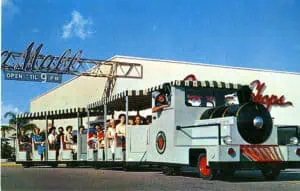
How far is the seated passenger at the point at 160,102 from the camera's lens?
13922 mm

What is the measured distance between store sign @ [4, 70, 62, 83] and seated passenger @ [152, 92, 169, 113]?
17.1m

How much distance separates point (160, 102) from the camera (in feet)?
46.3

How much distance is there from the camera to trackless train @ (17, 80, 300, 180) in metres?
11.6

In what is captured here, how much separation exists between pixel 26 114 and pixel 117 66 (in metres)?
10.6

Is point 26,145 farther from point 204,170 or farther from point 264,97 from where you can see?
point 264,97

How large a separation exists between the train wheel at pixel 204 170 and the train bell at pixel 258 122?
130cm

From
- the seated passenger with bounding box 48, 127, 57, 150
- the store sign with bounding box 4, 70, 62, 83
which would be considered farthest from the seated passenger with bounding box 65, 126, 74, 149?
the store sign with bounding box 4, 70, 62, 83

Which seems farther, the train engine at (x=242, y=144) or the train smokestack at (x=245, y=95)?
the train smokestack at (x=245, y=95)

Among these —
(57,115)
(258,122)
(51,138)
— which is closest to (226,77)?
(57,115)

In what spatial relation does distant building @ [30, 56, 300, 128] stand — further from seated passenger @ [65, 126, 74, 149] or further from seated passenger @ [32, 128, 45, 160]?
seated passenger @ [65, 126, 74, 149]

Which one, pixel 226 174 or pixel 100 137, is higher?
pixel 100 137

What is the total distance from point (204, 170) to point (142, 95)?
4730mm

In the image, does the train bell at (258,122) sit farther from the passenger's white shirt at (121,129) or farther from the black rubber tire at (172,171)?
the passenger's white shirt at (121,129)

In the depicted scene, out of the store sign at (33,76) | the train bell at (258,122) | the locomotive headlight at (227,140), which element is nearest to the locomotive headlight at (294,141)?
the train bell at (258,122)
